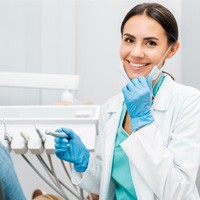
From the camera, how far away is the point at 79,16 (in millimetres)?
1618

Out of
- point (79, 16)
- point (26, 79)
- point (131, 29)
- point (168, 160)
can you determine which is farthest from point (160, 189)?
point (79, 16)

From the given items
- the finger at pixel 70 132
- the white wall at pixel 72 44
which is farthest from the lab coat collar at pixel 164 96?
the white wall at pixel 72 44

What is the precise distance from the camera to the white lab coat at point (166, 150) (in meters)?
0.93

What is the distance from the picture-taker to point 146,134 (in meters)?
0.95

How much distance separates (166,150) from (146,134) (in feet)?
0.22

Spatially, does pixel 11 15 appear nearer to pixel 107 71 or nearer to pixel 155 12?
pixel 107 71

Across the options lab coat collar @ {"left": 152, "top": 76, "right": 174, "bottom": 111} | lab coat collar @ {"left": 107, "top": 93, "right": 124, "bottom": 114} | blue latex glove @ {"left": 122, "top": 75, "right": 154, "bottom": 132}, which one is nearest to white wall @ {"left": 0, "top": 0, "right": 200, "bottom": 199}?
lab coat collar @ {"left": 107, "top": 93, "right": 124, "bottom": 114}

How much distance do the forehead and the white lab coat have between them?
0.16 meters

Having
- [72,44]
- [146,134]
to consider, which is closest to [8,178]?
[146,134]

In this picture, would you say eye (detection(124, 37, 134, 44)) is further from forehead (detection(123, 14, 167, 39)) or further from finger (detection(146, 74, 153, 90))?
finger (detection(146, 74, 153, 90))

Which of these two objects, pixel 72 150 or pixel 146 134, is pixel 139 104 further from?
pixel 72 150

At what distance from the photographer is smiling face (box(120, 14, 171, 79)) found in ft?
3.47

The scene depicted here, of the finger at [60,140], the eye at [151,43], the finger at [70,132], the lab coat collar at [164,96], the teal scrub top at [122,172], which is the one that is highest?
the eye at [151,43]

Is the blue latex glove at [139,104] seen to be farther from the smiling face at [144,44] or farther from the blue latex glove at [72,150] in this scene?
the blue latex glove at [72,150]
